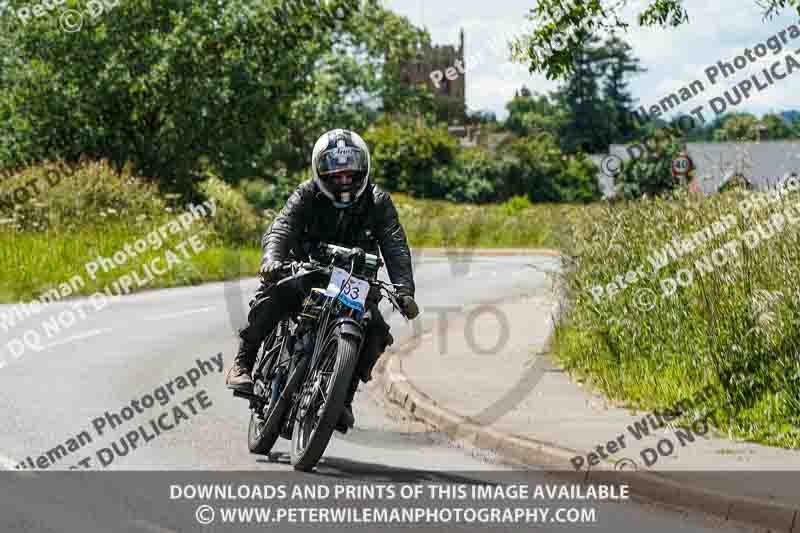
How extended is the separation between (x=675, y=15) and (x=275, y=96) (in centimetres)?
2881

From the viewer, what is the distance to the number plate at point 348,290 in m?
8.22

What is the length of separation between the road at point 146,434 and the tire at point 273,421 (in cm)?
10

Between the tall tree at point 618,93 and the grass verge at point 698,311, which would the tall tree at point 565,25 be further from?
the tall tree at point 618,93

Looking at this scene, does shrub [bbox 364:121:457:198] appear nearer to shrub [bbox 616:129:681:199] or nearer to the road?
shrub [bbox 616:129:681:199]

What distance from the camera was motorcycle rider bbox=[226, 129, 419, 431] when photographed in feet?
27.7

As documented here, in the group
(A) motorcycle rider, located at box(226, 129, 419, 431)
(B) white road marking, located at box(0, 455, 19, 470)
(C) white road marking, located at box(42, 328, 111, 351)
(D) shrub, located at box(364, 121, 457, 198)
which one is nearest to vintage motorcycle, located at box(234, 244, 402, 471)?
(A) motorcycle rider, located at box(226, 129, 419, 431)

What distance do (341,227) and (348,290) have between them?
2.34 ft

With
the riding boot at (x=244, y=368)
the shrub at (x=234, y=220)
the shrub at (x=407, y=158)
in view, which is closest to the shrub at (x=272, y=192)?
the shrub at (x=407, y=158)

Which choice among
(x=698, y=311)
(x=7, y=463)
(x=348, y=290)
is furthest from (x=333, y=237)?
(x=698, y=311)

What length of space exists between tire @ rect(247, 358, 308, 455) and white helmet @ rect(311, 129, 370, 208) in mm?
1126

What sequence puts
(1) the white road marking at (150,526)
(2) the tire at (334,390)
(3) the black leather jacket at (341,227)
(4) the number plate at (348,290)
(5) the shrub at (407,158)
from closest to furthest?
(1) the white road marking at (150,526)
(2) the tire at (334,390)
(4) the number plate at (348,290)
(3) the black leather jacket at (341,227)
(5) the shrub at (407,158)

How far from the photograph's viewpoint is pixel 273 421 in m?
8.66

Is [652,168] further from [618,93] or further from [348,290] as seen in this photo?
[618,93]

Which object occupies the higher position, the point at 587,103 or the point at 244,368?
the point at 587,103
